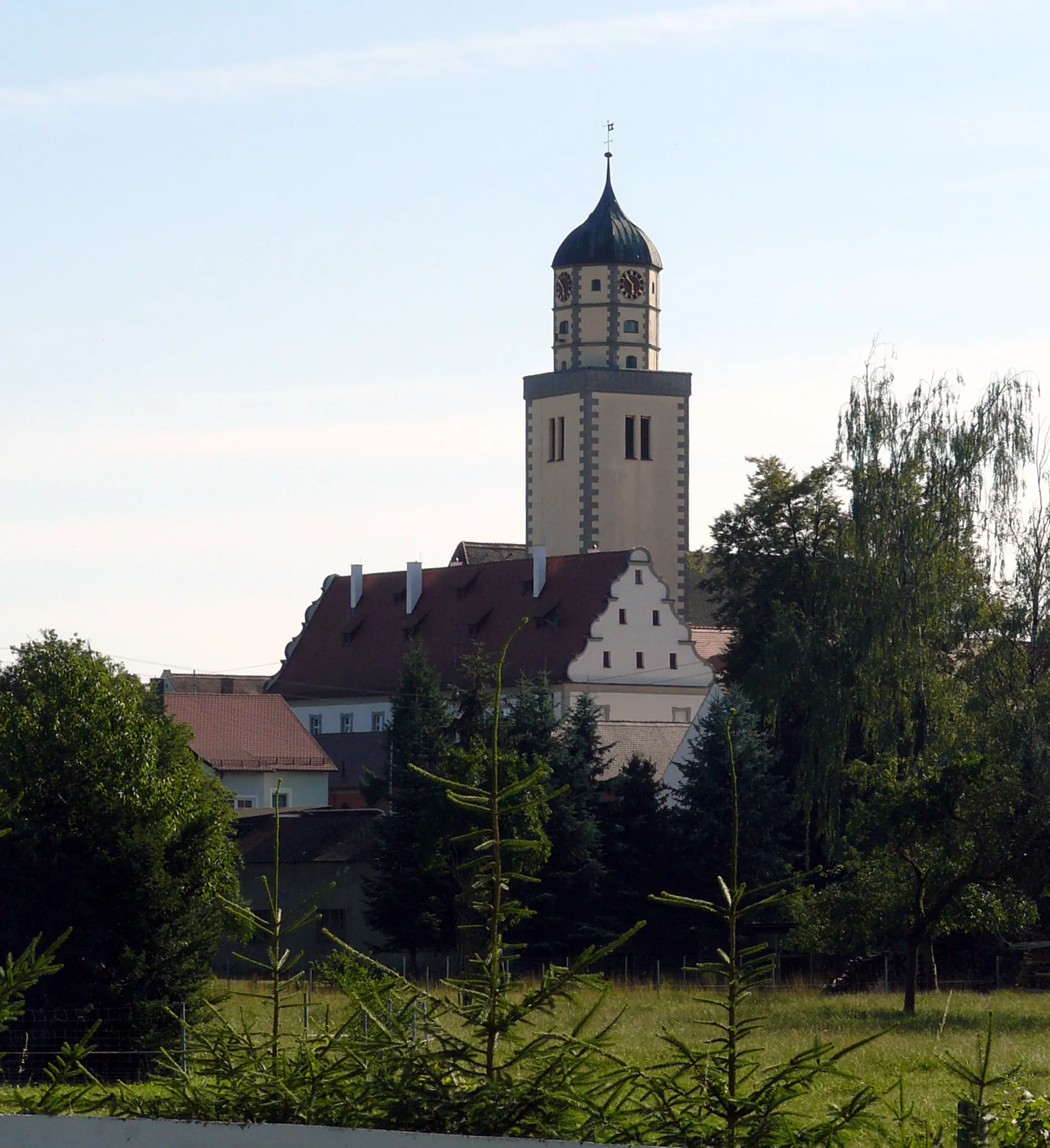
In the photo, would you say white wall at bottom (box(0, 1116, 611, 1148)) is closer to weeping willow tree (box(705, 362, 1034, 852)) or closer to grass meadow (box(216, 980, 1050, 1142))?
grass meadow (box(216, 980, 1050, 1142))

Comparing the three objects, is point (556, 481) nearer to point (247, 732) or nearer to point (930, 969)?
point (247, 732)

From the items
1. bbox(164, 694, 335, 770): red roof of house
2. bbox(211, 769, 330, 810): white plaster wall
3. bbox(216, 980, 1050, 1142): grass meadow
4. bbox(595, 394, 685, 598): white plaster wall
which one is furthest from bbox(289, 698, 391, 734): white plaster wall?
bbox(216, 980, 1050, 1142): grass meadow

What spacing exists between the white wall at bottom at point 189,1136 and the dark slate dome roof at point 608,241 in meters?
89.7

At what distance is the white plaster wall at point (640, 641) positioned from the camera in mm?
76625

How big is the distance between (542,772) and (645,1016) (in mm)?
24213

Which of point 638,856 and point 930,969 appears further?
point 638,856

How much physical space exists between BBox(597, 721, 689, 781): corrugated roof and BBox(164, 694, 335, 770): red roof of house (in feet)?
36.1

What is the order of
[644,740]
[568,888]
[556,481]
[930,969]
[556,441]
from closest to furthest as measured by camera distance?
[930,969] < [568,888] < [644,740] < [556,481] < [556,441]

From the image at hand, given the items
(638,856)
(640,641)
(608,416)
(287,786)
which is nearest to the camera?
(638,856)

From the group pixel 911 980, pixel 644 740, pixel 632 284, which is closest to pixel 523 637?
pixel 644 740

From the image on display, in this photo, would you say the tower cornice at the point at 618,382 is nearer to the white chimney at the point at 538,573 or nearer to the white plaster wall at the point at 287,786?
the white chimney at the point at 538,573

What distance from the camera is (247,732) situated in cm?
6694

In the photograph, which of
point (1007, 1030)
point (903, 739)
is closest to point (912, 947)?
point (1007, 1030)

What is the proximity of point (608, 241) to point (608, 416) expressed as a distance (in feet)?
32.6
